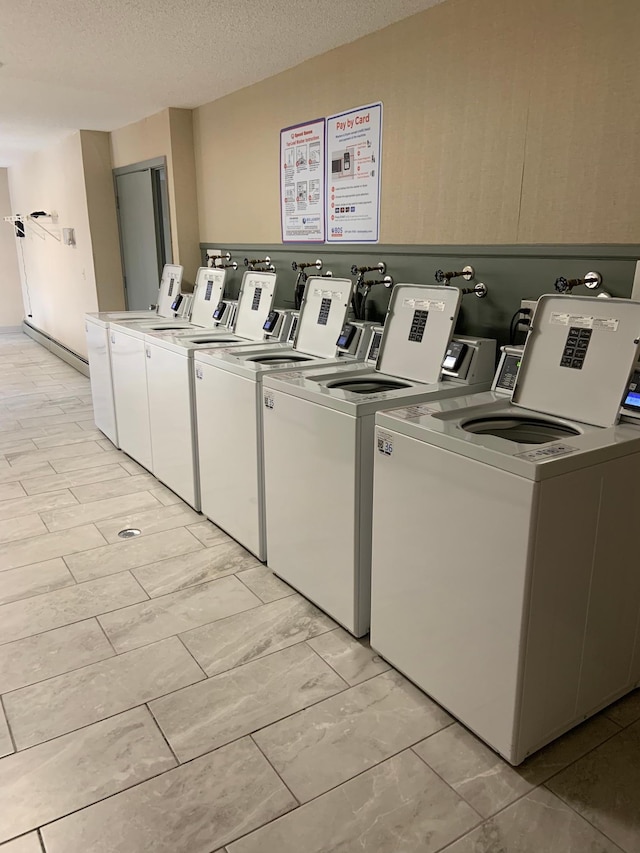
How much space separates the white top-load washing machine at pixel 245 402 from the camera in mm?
2826

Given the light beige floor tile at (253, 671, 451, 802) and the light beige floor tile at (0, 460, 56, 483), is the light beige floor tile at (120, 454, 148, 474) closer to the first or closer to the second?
the light beige floor tile at (0, 460, 56, 483)

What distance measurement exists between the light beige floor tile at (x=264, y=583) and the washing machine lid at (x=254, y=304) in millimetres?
1499

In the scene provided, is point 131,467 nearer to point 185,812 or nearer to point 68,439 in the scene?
point 68,439

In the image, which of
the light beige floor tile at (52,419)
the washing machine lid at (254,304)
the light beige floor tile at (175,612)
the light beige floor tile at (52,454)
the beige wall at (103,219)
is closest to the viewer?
the light beige floor tile at (175,612)

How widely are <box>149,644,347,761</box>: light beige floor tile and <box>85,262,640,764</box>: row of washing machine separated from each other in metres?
0.25

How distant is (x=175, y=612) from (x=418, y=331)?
1.54 m

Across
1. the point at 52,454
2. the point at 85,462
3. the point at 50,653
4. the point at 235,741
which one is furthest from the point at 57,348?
the point at 235,741

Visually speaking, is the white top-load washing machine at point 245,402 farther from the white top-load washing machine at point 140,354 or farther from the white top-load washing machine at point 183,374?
the white top-load washing machine at point 140,354

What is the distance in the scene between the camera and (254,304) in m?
3.96

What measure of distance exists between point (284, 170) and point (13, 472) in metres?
2.56

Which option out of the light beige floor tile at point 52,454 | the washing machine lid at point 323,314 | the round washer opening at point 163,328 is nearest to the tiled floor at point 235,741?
the washing machine lid at point 323,314

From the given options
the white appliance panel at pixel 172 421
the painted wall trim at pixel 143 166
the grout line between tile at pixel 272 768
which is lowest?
the grout line between tile at pixel 272 768

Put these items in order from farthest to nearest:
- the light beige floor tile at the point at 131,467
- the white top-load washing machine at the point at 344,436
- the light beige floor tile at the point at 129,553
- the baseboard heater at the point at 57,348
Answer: the baseboard heater at the point at 57,348
the light beige floor tile at the point at 131,467
the light beige floor tile at the point at 129,553
the white top-load washing machine at the point at 344,436

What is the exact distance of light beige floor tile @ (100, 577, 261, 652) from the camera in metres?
2.42
